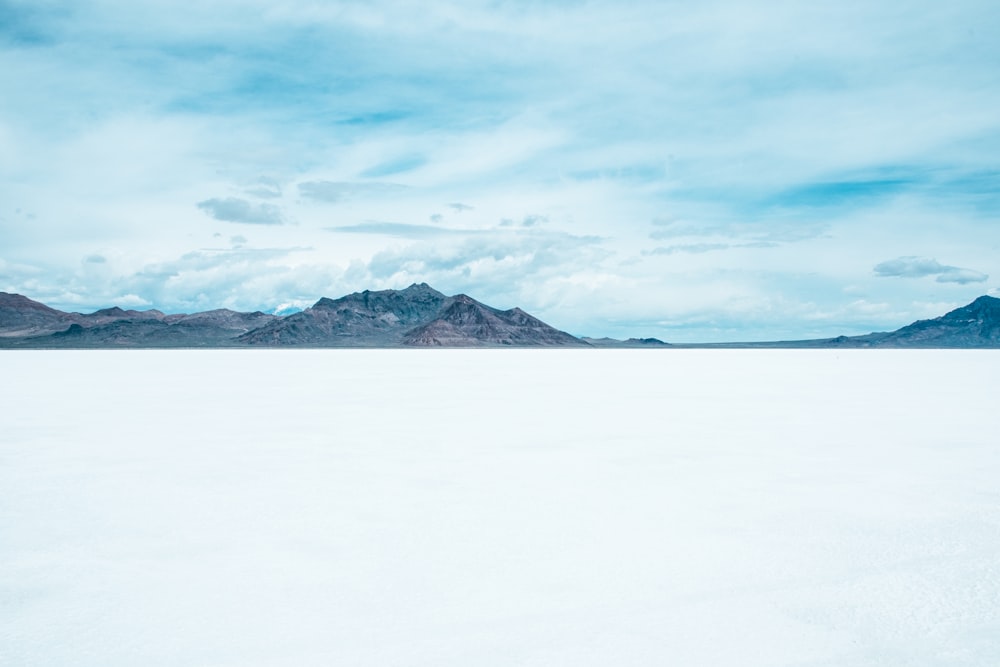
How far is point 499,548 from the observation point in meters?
7.23

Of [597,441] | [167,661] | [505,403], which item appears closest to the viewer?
[167,661]

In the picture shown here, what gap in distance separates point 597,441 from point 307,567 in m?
8.45

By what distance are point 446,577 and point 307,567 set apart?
1.25m

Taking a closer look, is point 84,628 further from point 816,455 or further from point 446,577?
point 816,455

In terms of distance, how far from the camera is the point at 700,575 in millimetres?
6438

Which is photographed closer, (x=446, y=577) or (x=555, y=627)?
(x=555, y=627)

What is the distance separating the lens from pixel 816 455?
12.8 meters

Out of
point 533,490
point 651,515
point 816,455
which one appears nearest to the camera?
point 651,515

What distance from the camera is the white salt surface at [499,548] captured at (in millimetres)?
5113

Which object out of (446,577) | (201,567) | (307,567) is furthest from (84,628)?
(446,577)

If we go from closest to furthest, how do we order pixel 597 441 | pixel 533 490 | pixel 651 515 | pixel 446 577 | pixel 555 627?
pixel 555 627 → pixel 446 577 → pixel 651 515 → pixel 533 490 → pixel 597 441

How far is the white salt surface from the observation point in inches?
201

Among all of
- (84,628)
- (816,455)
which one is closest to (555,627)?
(84,628)

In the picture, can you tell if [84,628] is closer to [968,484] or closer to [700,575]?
[700,575]
